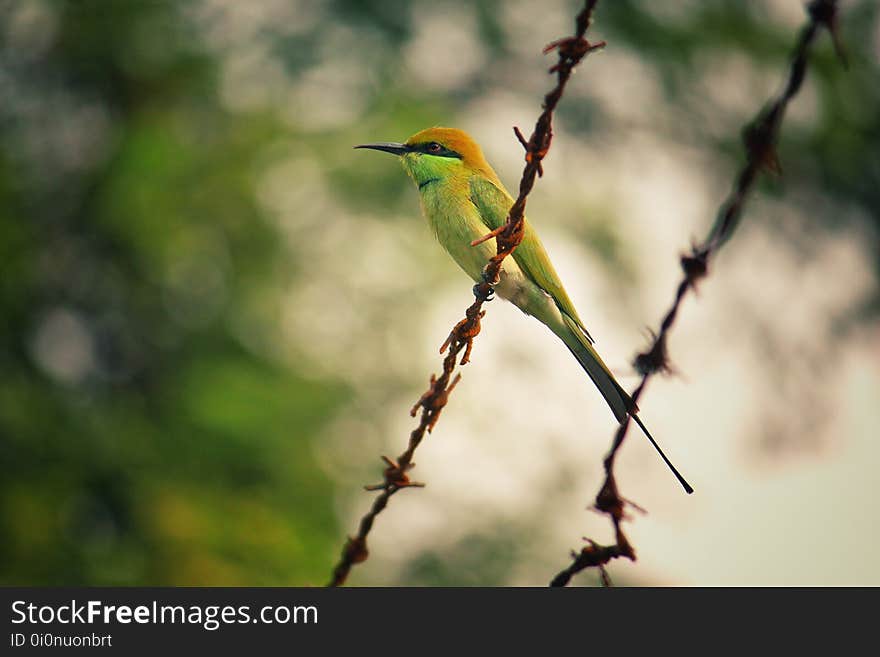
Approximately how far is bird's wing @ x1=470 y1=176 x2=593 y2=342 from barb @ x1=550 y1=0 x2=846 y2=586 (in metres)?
1.51

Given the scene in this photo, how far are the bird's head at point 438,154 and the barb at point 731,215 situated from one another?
2051 millimetres

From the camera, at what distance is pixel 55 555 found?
6117mm

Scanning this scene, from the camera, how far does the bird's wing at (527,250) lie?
10.5 ft

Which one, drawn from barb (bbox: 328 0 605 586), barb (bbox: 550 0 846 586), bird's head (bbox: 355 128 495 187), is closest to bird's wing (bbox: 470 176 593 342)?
bird's head (bbox: 355 128 495 187)

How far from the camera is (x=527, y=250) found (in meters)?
3.25

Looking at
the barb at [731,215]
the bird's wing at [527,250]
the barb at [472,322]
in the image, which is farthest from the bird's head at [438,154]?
the barb at [731,215]

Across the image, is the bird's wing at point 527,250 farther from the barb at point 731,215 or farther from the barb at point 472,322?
the barb at point 731,215

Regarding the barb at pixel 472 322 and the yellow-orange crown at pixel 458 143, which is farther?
the yellow-orange crown at pixel 458 143

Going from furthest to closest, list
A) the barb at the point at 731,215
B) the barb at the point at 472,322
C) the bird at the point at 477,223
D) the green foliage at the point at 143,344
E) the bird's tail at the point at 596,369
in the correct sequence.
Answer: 1. the green foliage at the point at 143,344
2. the bird at the point at 477,223
3. the bird's tail at the point at 596,369
4. the barb at the point at 472,322
5. the barb at the point at 731,215

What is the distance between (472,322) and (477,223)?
3.64 feet

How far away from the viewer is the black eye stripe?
3535 mm

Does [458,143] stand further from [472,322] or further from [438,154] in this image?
[472,322]

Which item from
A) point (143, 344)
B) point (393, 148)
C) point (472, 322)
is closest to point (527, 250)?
point (393, 148)

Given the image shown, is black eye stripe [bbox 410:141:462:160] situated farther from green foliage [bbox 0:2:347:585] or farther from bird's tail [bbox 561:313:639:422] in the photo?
green foliage [bbox 0:2:347:585]
